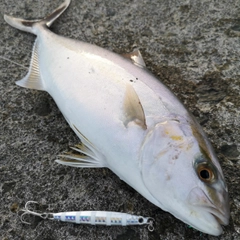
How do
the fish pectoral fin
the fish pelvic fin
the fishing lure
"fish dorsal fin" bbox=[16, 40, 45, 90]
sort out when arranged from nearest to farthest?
1. the fishing lure
2. the fish pectoral fin
3. "fish dorsal fin" bbox=[16, 40, 45, 90]
4. the fish pelvic fin

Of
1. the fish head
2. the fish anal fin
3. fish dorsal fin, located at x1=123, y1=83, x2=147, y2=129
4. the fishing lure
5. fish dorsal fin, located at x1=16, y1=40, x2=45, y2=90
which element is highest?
fish dorsal fin, located at x1=123, y1=83, x2=147, y2=129

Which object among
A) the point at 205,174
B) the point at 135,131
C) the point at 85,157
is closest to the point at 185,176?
the point at 205,174

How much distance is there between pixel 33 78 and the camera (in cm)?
233

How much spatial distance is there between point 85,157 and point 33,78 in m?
0.89

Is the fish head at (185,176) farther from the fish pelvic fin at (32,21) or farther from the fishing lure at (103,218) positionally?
the fish pelvic fin at (32,21)

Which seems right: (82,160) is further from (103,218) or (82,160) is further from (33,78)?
(33,78)

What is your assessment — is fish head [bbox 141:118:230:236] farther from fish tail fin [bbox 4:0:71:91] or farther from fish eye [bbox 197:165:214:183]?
fish tail fin [bbox 4:0:71:91]

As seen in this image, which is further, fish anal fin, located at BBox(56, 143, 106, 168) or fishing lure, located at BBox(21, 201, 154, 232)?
fish anal fin, located at BBox(56, 143, 106, 168)

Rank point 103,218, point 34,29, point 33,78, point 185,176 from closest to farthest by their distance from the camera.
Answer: point 185,176 → point 103,218 → point 33,78 → point 34,29

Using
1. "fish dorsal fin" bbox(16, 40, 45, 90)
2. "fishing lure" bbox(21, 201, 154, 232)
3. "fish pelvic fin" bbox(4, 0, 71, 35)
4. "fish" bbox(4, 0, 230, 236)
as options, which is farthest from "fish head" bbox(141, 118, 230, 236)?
"fish pelvic fin" bbox(4, 0, 71, 35)

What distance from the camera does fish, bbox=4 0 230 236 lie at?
4.73 ft

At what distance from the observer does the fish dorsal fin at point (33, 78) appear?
7.47 ft

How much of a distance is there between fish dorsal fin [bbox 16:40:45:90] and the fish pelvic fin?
32 centimetres

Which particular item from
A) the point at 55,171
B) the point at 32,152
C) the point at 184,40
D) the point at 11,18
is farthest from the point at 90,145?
the point at 11,18
